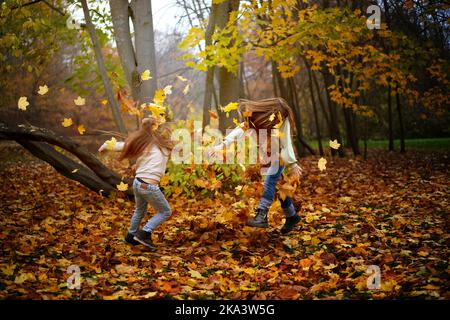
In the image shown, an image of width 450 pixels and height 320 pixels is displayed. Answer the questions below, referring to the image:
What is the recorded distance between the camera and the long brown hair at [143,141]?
15.4 feet

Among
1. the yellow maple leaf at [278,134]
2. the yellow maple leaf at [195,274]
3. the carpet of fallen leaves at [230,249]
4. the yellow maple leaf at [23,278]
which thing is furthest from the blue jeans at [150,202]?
the yellow maple leaf at [278,134]

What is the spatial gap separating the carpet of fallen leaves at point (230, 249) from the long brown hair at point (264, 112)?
98cm

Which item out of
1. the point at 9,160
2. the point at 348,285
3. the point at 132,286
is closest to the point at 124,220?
the point at 132,286

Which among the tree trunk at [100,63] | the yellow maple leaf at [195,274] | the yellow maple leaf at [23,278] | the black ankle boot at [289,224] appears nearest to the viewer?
the yellow maple leaf at [23,278]

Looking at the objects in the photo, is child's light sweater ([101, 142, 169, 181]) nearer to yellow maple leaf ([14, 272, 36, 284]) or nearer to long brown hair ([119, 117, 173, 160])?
long brown hair ([119, 117, 173, 160])

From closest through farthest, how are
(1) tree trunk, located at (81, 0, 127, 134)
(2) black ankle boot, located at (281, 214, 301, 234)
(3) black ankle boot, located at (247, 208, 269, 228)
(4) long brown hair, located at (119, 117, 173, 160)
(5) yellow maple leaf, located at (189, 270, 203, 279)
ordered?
1. (5) yellow maple leaf, located at (189, 270, 203, 279)
2. (4) long brown hair, located at (119, 117, 173, 160)
3. (3) black ankle boot, located at (247, 208, 269, 228)
4. (2) black ankle boot, located at (281, 214, 301, 234)
5. (1) tree trunk, located at (81, 0, 127, 134)

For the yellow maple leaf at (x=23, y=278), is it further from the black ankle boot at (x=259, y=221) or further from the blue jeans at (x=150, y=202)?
the black ankle boot at (x=259, y=221)

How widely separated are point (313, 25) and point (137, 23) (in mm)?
3931

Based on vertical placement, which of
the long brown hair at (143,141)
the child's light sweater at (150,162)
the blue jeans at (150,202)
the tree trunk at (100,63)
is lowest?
the blue jeans at (150,202)

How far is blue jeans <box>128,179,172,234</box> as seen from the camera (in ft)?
15.6

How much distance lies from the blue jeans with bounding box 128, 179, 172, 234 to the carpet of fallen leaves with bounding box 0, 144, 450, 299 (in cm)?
31

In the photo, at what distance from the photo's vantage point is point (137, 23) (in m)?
8.03

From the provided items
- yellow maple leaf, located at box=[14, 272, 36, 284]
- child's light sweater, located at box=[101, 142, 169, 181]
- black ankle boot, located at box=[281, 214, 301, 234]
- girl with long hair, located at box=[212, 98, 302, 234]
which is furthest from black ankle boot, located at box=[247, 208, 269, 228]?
yellow maple leaf, located at box=[14, 272, 36, 284]

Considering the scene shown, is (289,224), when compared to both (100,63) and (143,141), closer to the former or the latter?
(143,141)
